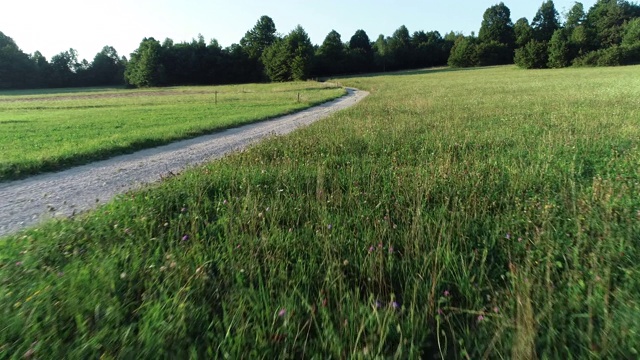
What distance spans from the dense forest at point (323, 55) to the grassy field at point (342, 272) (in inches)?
3651

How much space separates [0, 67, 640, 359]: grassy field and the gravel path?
1.59m

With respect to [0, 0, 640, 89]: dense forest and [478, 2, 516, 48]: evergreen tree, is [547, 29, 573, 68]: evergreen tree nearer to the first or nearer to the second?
[0, 0, 640, 89]: dense forest

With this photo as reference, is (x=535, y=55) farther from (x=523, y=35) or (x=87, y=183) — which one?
(x=87, y=183)

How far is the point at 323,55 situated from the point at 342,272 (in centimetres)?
11311

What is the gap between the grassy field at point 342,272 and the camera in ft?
7.96

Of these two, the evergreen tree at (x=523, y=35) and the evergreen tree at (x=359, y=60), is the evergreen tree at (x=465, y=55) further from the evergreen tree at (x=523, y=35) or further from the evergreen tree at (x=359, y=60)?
the evergreen tree at (x=359, y=60)

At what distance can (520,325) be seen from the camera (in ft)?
7.89

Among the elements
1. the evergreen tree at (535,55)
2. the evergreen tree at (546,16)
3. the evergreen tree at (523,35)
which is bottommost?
the evergreen tree at (535,55)

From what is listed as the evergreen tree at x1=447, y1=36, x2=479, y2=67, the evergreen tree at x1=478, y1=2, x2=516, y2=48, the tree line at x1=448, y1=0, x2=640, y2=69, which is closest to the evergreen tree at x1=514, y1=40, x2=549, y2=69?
the tree line at x1=448, y1=0, x2=640, y2=69

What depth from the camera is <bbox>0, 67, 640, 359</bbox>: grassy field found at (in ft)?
7.96

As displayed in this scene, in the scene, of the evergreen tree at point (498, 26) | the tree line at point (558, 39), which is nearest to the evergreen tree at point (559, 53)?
the tree line at point (558, 39)

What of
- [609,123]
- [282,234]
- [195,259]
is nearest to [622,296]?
[282,234]

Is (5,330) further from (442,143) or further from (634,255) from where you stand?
(442,143)

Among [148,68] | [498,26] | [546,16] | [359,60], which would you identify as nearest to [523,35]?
[498,26]
